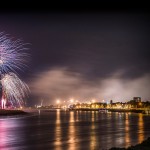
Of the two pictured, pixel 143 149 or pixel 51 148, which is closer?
pixel 143 149

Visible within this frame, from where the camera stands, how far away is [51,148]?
27.3 metres

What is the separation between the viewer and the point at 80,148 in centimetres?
2684

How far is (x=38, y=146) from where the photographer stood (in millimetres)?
29109

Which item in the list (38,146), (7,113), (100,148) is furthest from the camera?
(7,113)

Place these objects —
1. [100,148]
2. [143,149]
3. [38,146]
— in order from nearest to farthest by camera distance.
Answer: [143,149] → [100,148] → [38,146]

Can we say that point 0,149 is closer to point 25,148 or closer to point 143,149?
point 25,148

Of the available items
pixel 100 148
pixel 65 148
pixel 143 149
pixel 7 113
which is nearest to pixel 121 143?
pixel 100 148

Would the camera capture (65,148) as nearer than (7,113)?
Yes

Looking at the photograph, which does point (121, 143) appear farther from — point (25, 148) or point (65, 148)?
point (25, 148)

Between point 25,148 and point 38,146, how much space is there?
144 centimetres

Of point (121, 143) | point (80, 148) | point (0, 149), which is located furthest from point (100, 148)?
point (0, 149)

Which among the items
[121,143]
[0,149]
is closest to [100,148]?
[121,143]

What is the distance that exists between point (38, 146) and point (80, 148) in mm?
4380

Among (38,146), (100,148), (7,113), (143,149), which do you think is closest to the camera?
(143,149)
